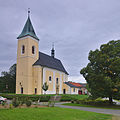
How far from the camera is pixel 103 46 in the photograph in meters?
22.1

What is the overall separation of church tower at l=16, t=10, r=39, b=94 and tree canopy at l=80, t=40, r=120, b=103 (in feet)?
61.6

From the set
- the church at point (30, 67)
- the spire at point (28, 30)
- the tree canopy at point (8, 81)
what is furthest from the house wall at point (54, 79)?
the tree canopy at point (8, 81)

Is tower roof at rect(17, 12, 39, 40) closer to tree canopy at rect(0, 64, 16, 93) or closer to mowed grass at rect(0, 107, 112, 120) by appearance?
tree canopy at rect(0, 64, 16, 93)

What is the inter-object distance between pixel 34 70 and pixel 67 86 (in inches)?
597

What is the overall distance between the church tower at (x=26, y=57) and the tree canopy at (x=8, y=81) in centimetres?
1538

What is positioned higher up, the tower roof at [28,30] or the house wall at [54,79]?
the tower roof at [28,30]

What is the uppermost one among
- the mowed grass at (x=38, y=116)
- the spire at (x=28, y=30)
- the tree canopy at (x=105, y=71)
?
the spire at (x=28, y=30)

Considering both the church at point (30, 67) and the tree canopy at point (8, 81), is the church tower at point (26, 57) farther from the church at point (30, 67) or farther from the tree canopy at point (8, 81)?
the tree canopy at point (8, 81)

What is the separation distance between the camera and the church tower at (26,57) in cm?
3684

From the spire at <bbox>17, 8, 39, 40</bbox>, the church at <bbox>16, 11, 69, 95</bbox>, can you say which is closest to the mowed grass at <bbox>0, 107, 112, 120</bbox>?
the church at <bbox>16, 11, 69, 95</bbox>

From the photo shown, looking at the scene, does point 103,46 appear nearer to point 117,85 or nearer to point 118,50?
point 118,50

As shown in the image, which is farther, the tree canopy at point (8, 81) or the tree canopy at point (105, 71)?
the tree canopy at point (8, 81)

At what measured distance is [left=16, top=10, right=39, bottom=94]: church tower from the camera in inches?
1450

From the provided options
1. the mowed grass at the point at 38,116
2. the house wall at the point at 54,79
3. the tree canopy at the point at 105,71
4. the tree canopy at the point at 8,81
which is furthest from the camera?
the tree canopy at the point at 8,81
